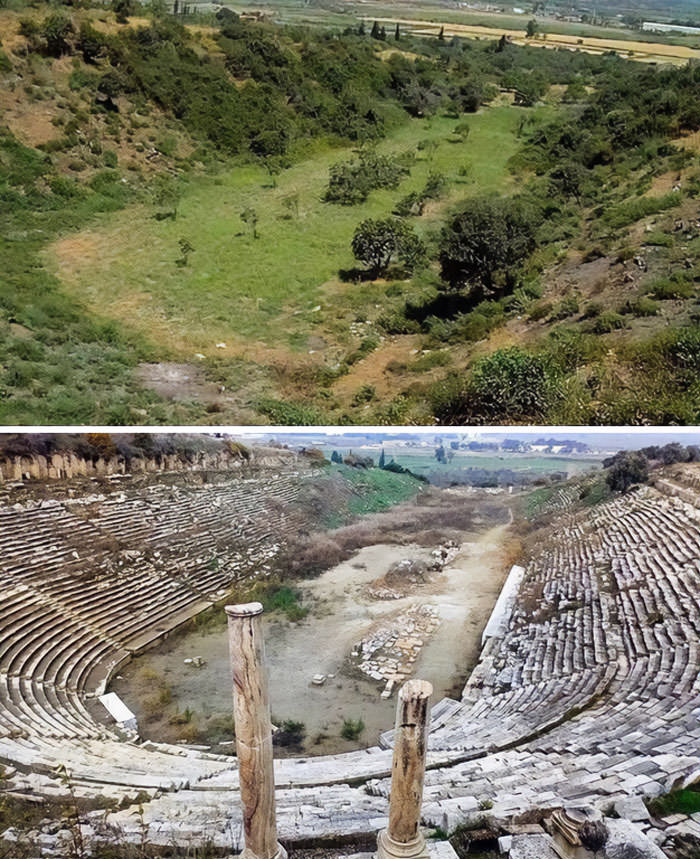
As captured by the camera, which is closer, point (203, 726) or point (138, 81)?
point (203, 726)

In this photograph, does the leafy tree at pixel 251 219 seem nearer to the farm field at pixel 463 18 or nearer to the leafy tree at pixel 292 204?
the leafy tree at pixel 292 204

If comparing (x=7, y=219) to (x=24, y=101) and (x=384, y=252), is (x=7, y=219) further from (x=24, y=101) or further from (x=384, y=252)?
(x=384, y=252)

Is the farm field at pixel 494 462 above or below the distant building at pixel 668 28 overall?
below

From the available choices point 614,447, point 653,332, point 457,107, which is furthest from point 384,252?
point 614,447

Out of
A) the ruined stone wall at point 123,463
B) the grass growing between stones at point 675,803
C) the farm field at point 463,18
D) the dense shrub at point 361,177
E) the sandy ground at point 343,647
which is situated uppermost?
the farm field at point 463,18

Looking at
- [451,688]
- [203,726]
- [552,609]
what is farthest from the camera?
[552,609]

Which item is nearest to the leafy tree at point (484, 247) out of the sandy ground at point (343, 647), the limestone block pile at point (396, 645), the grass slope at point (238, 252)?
the grass slope at point (238, 252)

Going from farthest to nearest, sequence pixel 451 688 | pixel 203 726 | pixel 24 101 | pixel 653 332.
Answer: pixel 24 101, pixel 653 332, pixel 451 688, pixel 203 726

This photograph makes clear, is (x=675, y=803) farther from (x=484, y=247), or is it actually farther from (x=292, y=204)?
(x=292, y=204)
